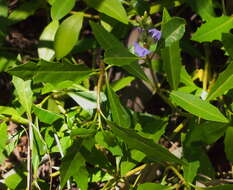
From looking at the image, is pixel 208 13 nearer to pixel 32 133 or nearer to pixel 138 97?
pixel 138 97

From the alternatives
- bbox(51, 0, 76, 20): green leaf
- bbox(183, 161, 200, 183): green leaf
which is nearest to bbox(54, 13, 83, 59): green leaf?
bbox(51, 0, 76, 20): green leaf

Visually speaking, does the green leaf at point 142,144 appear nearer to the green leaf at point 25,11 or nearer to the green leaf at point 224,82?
the green leaf at point 224,82

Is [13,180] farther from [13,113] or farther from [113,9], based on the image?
[113,9]

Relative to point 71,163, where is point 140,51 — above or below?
above

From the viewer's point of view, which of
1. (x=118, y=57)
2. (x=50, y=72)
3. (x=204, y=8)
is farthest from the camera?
(x=204, y=8)

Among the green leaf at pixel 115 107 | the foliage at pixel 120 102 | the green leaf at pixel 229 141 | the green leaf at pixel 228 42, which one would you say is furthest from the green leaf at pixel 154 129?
the green leaf at pixel 228 42

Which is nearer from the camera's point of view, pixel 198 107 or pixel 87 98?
pixel 198 107

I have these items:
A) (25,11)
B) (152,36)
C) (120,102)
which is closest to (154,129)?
(120,102)
